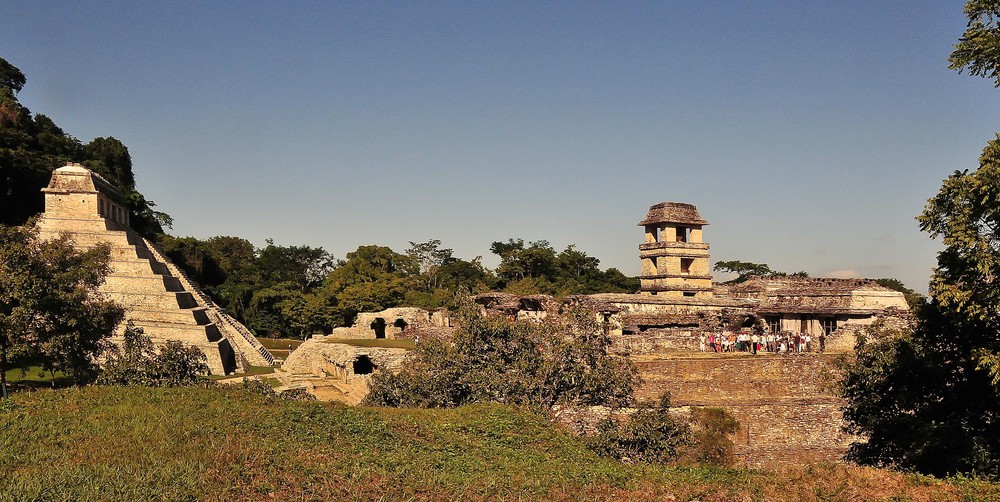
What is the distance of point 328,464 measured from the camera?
34.6ft

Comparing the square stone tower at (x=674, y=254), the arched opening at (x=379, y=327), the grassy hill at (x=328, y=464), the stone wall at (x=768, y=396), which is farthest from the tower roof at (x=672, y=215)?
the grassy hill at (x=328, y=464)

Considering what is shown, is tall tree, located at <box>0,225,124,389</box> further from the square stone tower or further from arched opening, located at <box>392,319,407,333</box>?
the square stone tower

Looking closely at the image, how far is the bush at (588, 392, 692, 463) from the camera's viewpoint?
1469 cm

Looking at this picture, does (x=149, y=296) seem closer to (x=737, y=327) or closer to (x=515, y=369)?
(x=515, y=369)

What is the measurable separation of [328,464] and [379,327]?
3178 cm

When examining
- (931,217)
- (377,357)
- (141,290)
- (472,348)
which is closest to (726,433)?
(472,348)

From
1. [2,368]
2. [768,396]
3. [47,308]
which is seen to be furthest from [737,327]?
[2,368]

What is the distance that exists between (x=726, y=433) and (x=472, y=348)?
256 inches

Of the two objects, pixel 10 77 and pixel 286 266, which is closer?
pixel 10 77

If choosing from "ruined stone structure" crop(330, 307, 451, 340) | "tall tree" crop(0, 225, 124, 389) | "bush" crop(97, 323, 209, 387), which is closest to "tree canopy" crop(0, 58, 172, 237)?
"ruined stone structure" crop(330, 307, 451, 340)

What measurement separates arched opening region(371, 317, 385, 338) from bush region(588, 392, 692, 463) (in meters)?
27.4

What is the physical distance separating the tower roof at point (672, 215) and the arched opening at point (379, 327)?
16.8 m

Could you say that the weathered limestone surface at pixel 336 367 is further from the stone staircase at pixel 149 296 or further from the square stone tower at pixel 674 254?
the square stone tower at pixel 674 254

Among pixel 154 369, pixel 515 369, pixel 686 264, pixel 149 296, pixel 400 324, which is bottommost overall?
pixel 515 369
